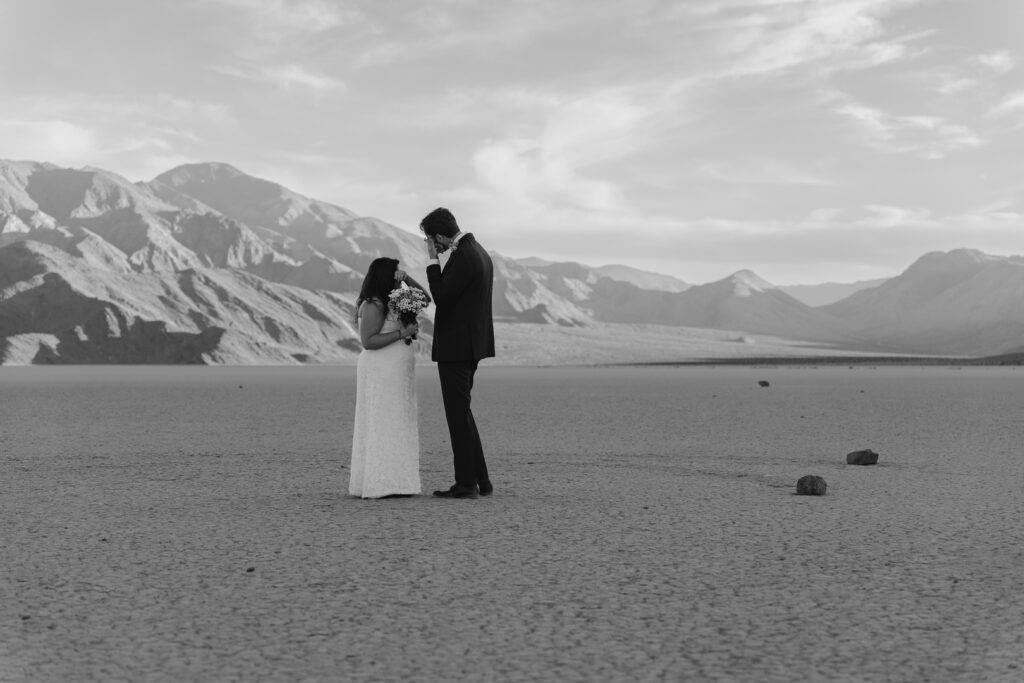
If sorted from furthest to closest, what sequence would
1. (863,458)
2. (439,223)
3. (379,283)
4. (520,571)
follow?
(863,458), (379,283), (439,223), (520,571)

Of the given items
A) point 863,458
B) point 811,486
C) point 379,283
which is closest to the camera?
point 379,283

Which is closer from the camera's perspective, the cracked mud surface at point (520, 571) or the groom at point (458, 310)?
the cracked mud surface at point (520, 571)

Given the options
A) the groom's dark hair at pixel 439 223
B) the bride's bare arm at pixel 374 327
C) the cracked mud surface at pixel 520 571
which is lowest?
the cracked mud surface at pixel 520 571

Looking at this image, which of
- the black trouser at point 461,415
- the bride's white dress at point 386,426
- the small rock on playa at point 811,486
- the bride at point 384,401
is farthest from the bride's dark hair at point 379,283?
the small rock on playa at point 811,486

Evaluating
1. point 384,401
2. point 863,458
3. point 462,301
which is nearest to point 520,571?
point 462,301

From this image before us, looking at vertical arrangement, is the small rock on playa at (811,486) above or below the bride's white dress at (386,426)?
below

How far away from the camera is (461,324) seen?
9.30 metres

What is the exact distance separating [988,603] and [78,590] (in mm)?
4758

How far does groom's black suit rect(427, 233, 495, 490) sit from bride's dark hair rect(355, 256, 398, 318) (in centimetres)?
52

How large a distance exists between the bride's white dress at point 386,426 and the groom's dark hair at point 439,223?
0.89 m

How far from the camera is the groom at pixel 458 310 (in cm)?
921

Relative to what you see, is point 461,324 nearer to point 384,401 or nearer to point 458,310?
point 458,310

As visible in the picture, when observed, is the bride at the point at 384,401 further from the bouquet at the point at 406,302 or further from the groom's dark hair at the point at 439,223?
the groom's dark hair at the point at 439,223

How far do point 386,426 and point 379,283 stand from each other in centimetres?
124
